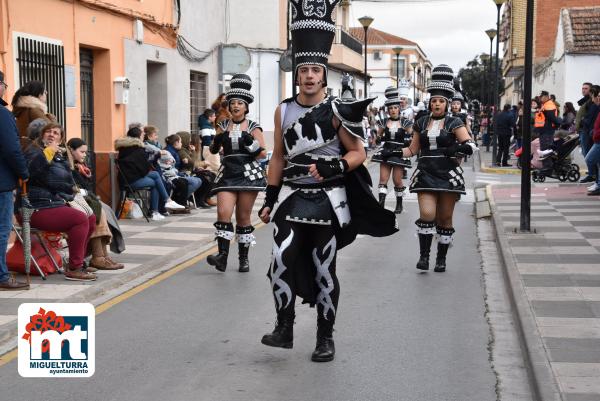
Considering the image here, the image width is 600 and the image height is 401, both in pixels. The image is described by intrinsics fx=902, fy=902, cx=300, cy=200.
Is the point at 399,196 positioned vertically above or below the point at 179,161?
below

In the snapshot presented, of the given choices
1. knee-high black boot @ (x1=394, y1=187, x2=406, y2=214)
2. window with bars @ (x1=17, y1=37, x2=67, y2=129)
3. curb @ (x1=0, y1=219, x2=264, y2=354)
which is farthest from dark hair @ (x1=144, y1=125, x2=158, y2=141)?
knee-high black boot @ (x1=394, y1=187, x2=406, y2=214)

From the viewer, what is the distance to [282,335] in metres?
6.29

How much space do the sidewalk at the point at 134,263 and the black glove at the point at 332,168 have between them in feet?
8.75

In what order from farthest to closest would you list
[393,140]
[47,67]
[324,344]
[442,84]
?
[393,140]
[47,67]
[442,84]
[324,344]

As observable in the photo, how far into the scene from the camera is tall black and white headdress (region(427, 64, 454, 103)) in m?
9.88

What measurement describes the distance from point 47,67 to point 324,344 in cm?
879

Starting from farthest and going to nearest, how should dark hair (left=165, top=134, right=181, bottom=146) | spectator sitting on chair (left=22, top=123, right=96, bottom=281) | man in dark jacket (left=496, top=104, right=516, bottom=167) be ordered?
1. man in dark jacket (left=496, top=104, right=516, bottom=167)
2. dark hair (left=165, top=134, right=181, bottom=146)
3. spectator sitting on chair (left=22, top=123, right=96, bottom=281)

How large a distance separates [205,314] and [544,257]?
14.0 feet

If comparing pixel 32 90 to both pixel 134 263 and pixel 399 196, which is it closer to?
pixel 134 263

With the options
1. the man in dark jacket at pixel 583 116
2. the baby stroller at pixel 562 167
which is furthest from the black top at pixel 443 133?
the baby stroller at pixel 562 167

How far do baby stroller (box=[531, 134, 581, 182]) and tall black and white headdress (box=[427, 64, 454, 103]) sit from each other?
1075 centimetres

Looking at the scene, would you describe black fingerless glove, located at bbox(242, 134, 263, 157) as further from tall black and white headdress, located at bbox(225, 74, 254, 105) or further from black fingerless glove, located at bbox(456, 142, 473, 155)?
black fingerless glove, located at bbox(456, 142, 473, 155)

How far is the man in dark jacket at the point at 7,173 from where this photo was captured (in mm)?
8172

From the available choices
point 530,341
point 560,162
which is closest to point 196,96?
point 560,162
